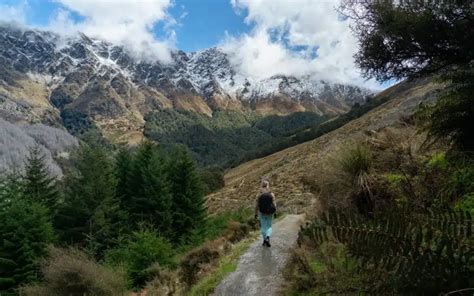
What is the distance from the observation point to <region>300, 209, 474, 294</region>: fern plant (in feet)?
11.7

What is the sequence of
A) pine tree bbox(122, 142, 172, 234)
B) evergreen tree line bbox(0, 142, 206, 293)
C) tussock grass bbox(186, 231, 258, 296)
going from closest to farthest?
1. tussock grass bbox(186, 231, 258, 296)
2. evergreen tree line bbox(0, 142, 206, 293)
3. pine tree bbox(122, 142, 172, 234)

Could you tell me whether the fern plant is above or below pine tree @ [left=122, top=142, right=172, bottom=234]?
below

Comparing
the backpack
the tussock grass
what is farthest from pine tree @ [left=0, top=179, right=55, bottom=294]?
the backpack

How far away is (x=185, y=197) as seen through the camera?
3969 cm

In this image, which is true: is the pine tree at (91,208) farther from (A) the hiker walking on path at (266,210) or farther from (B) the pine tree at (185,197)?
(A) the hiker walking on path at (266,210)

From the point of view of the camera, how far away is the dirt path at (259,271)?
32.7 ft

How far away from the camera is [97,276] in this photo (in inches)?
800

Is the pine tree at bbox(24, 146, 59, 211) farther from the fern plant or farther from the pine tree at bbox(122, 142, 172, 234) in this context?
the fern plant

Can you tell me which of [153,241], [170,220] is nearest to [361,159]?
[153,241]

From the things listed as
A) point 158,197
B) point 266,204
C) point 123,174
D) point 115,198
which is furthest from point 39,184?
point 266,204

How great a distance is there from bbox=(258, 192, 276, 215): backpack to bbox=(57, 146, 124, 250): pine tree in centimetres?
2660

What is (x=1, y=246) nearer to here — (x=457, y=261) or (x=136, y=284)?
(x=136, y=284)

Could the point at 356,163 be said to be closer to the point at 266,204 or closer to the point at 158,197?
the point at 266,204

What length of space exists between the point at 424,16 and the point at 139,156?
37.1m
